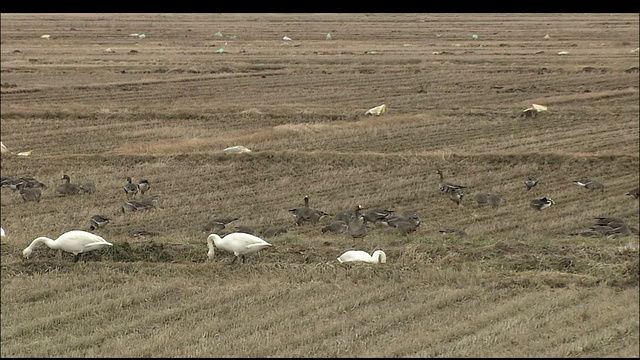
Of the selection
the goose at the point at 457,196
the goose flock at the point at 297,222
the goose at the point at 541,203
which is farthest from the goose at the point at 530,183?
the goose at the point at 457,196

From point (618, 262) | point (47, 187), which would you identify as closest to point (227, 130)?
point (47, 187)

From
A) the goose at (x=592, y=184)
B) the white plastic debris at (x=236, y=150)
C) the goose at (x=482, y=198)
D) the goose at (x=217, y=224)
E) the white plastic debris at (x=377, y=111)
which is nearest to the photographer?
the goose at (x=217, y=224)

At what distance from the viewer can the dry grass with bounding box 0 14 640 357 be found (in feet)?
31.1

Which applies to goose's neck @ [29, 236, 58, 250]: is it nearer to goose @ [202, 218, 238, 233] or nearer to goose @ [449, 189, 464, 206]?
goose @ [202, 218, 238, 233]

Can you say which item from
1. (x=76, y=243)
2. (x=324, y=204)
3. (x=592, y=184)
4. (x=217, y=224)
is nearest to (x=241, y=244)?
(x=76, y=243)

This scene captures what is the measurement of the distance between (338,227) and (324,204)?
9.05 ft

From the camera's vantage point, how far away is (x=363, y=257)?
39.8 feet

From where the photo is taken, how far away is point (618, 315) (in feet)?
31.7

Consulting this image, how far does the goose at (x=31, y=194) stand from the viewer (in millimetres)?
18875

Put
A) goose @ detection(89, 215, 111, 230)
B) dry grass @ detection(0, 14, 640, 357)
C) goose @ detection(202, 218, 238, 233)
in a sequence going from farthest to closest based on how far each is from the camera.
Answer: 1. goose @ detection(89, 215, 111, 230)
2. goose @ detection(202, 218, 238, 233)
3. dry grass @ detection(0, 14, 640, 357)

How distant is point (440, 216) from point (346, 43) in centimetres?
5338

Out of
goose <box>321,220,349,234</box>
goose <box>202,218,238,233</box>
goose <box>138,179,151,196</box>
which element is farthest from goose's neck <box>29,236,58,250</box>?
goose <box>138,179,151,196</box>

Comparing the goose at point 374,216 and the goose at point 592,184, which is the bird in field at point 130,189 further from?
the goose at point 592,184

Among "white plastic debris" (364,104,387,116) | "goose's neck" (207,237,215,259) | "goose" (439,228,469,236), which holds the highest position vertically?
"goose's neck" (207,237,215,259)
